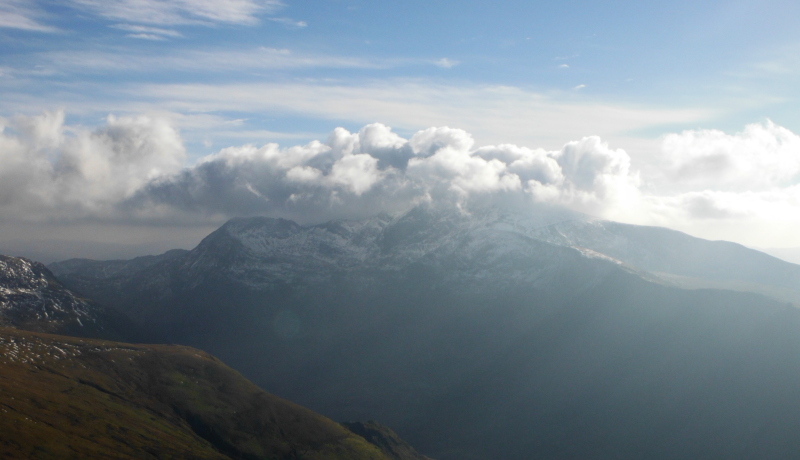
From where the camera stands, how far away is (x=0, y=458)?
638 feet
